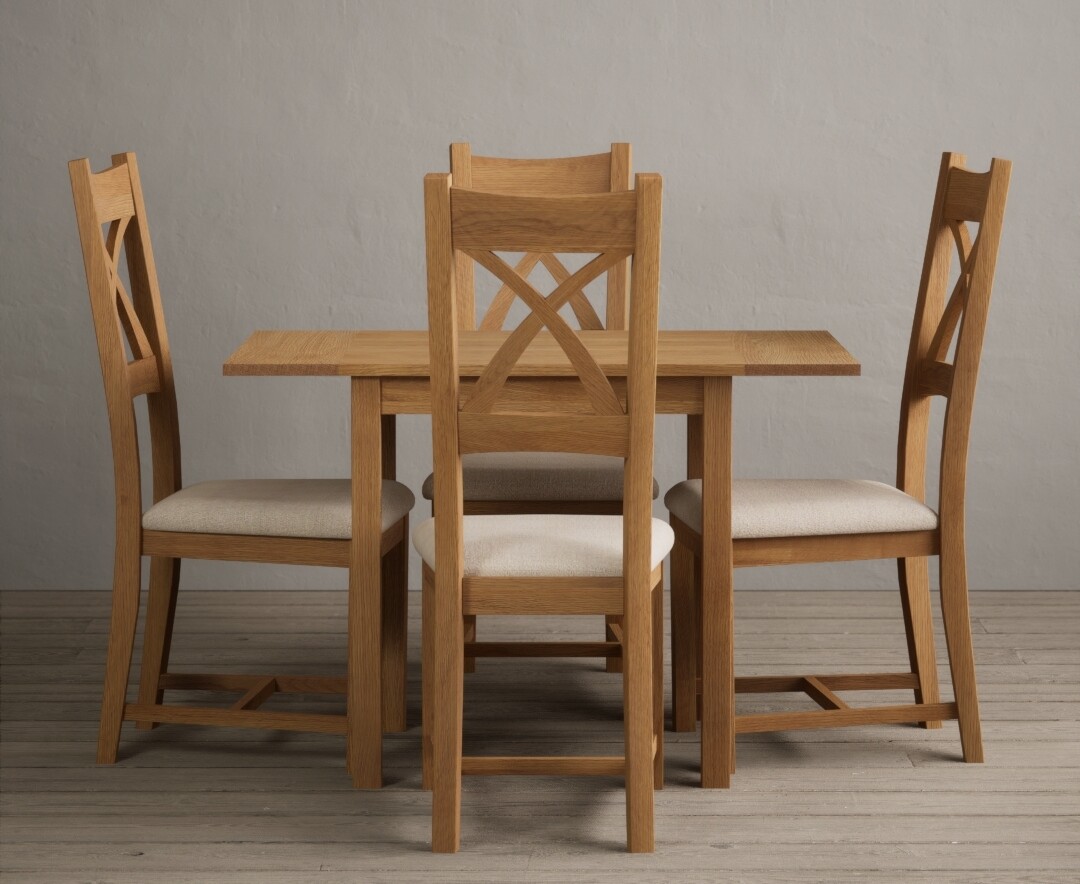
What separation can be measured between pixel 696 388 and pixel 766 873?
0.80 meters

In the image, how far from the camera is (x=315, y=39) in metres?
3.66

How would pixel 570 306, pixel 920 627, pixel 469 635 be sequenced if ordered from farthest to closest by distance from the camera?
1. pixel 570 306
2. pixel 469 635
3. pixel 920 627

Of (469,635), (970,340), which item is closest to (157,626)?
(469,635)

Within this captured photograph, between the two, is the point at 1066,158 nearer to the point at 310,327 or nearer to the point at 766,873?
the point at 310,327

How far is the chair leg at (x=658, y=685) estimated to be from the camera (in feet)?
8.04

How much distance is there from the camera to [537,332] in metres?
2.20

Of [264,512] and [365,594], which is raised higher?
[264,512]

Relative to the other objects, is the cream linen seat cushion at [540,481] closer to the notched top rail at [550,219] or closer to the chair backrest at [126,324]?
the chair backrest at [126,324]

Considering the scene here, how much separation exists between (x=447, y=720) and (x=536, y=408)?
1.80 ft

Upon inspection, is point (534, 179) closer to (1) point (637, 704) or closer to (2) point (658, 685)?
(2) point (658, 685)

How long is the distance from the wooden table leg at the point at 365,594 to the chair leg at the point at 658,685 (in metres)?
0.48

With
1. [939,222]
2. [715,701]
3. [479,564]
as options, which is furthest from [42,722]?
[939,222]

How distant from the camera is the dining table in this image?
8.00 ft

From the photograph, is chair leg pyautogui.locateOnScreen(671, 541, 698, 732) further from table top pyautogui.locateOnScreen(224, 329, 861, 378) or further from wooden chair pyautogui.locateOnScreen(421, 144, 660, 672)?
table top pyautogui.locateOnScreen(224, 329, 861, 378)
